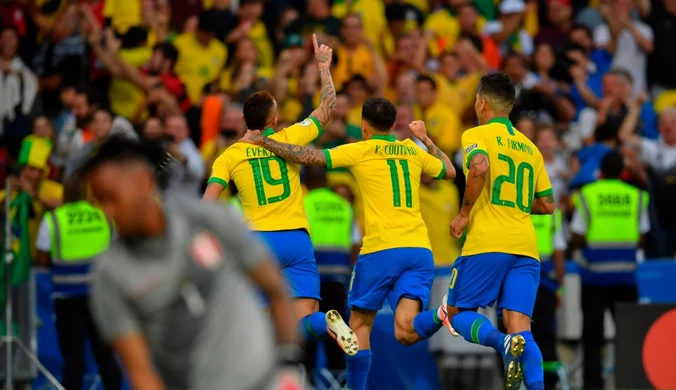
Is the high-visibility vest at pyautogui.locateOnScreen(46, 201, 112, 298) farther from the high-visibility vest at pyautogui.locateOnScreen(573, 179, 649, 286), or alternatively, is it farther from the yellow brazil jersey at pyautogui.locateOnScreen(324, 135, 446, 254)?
the high-visibility vest at pyautogui.locateOnScreen(573, 179, 649, 286)

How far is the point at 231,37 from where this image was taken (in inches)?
703

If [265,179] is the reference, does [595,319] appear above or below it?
below

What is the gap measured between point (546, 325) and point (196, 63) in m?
6.06

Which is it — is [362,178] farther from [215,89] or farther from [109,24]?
[109,24]

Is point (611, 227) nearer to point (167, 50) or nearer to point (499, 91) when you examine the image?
point (499, 91)

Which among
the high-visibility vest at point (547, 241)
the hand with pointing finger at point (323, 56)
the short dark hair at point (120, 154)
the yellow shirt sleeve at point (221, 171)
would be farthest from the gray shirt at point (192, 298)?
the high-visibility vest at point (547, 241)

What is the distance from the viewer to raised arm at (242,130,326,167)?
11.0 m

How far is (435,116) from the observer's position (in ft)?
56.9

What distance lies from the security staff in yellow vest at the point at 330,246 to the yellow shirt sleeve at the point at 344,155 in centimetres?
375

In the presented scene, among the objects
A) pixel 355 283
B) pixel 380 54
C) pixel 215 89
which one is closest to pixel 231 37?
pixel 215 89

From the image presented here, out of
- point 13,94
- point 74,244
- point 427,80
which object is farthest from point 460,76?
point 74,244

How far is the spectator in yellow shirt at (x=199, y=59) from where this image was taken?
1764cm

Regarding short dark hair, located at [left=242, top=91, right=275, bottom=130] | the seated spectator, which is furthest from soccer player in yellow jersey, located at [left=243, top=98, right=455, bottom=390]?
the seated spectator

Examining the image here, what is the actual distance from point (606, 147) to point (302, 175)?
3.75 metres
